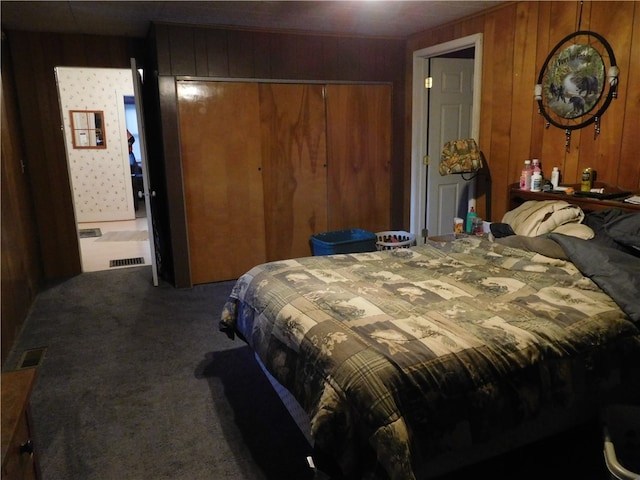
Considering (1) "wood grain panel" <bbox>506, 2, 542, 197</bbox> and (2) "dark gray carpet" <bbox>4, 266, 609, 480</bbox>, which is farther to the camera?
(1) "wood grain panel" <bbox>506, 2, 542, 197</bbox>

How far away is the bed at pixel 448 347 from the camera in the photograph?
1.49 m

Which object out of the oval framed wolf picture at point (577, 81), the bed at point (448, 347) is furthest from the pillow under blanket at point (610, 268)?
the oval framed wolf picture at point (577, 81)

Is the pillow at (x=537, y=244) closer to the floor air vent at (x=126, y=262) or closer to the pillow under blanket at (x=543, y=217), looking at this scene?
the pillow under blanket at (x=543, y=217)

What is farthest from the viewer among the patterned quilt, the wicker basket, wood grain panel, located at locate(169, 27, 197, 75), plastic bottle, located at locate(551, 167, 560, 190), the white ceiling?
the wicker basket

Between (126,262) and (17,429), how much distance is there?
14.1 ft

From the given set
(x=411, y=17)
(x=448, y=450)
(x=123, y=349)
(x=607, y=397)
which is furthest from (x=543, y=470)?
(x=411, y=17)

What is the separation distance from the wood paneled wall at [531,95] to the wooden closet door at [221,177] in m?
1.87

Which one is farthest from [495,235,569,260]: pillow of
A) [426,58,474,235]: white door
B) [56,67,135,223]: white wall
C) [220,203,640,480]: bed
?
[56,67,135,223]: white wall

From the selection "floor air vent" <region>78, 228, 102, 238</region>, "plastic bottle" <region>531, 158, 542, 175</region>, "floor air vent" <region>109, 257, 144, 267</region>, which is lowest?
"floor air vent" <region>109, 257, 144, 267</region>

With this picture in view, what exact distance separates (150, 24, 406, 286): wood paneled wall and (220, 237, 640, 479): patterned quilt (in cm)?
204

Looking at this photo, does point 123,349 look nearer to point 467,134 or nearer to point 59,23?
point 59,23

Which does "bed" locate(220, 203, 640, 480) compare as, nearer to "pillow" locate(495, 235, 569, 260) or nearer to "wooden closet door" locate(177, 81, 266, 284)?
"pillow" locate(495, 235, 569, 260)

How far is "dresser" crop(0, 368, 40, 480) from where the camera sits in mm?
1022

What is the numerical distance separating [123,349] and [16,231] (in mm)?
1472
